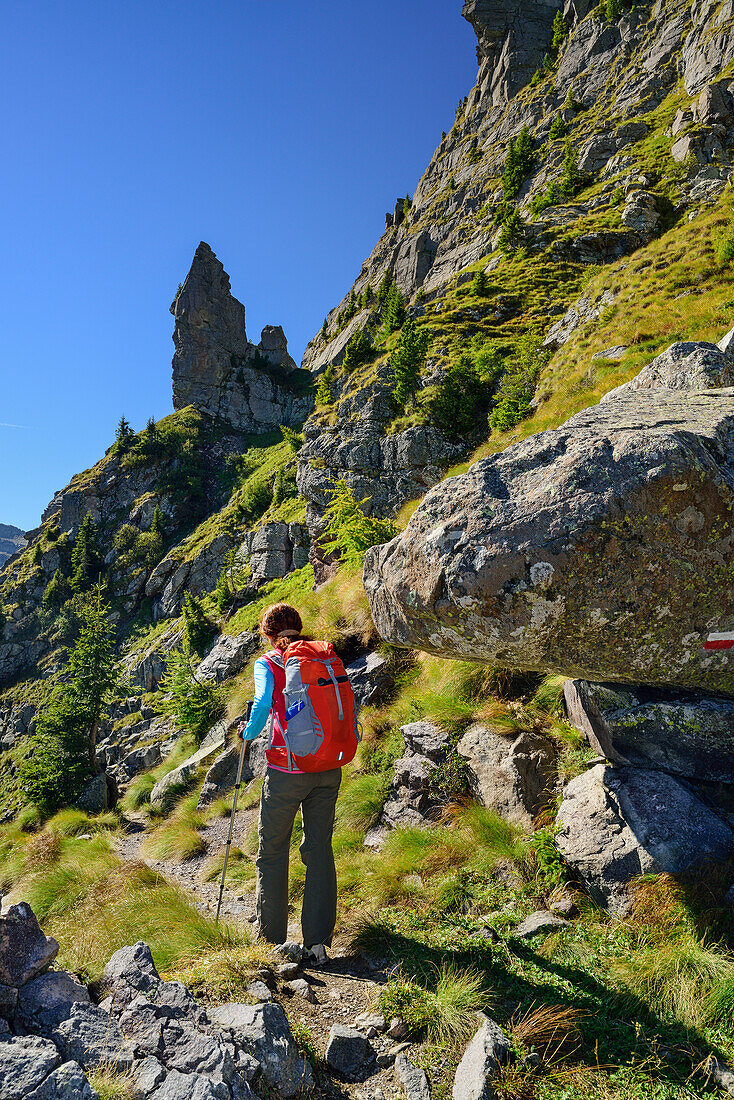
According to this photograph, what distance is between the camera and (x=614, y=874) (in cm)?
402

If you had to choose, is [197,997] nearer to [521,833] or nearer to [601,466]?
[521,833]

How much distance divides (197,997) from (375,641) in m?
6.40

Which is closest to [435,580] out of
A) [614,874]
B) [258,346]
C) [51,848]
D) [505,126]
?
[614,874]

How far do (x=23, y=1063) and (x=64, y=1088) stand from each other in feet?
0.85

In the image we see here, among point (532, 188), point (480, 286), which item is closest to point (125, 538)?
point (480, 286)

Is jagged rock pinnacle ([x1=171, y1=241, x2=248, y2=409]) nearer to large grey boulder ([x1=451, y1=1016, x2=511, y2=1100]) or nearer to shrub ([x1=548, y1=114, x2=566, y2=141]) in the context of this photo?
shrub ([x1=548, y1=114, x2=566, y2=141])

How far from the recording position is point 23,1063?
2.13m

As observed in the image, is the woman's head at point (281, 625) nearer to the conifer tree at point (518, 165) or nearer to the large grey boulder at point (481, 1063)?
the large grey boulder at point (481, 1063)

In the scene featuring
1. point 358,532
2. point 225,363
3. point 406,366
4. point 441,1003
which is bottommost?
point 441,1003

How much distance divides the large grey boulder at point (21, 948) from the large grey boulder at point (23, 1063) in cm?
40

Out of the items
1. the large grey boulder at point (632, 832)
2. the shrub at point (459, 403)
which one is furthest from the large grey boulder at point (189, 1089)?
the shrub at point (459, 403)

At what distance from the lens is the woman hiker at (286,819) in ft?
14.3

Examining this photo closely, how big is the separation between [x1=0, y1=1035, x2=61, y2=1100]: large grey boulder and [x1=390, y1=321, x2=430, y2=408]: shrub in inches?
1052

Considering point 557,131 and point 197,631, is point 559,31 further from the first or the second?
point 197,631
